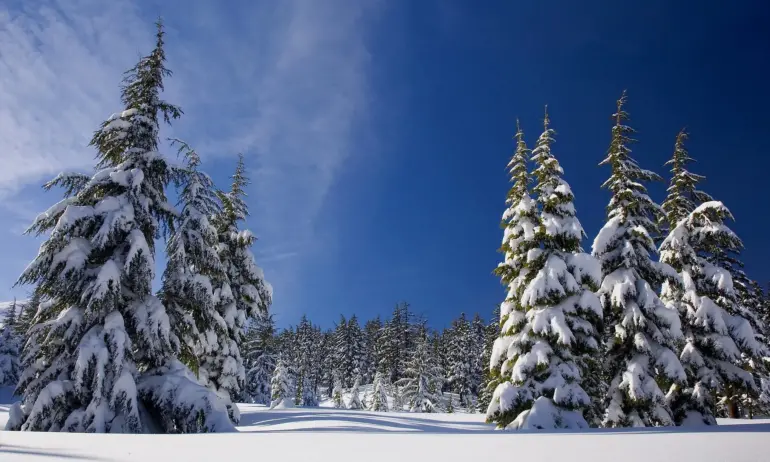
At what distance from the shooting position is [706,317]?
18.7m

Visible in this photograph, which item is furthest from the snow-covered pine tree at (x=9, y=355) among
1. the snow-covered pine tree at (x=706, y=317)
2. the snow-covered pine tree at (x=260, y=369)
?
the snow-covered pine tree at (x=706, y=317)

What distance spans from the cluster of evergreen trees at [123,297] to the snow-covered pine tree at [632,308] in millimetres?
14673

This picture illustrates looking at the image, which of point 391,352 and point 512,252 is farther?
point 391,352

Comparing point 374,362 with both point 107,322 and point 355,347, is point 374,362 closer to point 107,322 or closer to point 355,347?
point 355,347

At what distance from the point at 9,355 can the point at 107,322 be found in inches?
2261

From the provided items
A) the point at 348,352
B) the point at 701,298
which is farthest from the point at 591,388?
the point at 348,352

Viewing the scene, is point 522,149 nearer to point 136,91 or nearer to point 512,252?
point 512,252

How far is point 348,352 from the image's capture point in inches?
3268

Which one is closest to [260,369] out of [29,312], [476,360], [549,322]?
[29,312]

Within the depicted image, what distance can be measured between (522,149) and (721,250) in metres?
11.7

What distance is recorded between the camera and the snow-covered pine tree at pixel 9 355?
49.7 meters

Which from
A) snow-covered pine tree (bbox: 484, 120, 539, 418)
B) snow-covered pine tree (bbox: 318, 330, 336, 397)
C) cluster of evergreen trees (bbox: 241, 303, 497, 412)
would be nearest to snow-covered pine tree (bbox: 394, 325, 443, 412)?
cluster of evergreen trees (bbox: 241, 303, 497, 412)

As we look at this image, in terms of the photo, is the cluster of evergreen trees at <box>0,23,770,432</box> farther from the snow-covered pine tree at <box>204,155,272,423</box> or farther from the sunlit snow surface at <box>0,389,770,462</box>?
the sunlit snow surface at <box>0,389,770,462</box>

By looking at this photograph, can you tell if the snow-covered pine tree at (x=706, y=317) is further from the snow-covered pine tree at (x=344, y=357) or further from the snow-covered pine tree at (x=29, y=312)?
the snow-covered pine tree at (x=344, y=357)
